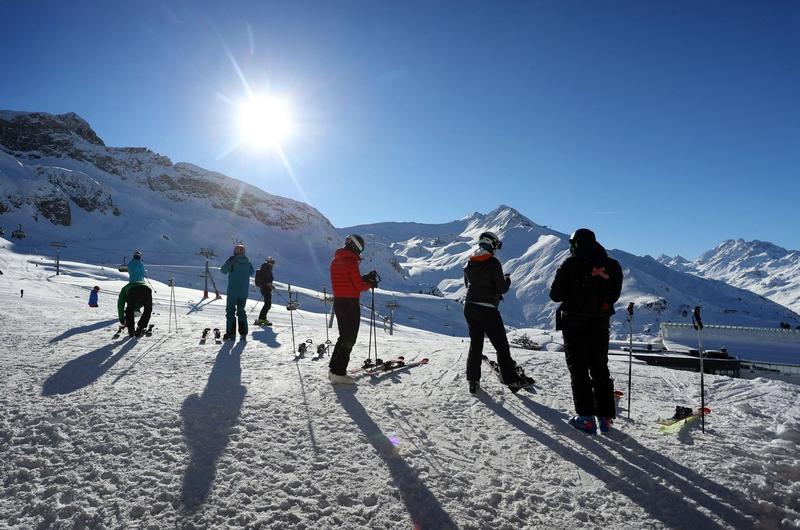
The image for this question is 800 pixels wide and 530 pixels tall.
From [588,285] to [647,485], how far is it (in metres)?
1.96

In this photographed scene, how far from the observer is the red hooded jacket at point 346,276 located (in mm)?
6258

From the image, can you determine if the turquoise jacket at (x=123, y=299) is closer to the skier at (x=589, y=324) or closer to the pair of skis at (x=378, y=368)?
the pair of skis at (x=378, y=368)

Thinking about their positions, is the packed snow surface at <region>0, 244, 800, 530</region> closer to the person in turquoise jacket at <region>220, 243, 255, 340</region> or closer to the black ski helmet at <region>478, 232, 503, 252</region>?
the black ski helmet at <region>478, 232, 503, 252</region>

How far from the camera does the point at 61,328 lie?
942 cm

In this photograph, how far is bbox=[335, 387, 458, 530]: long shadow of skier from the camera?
2752 mm

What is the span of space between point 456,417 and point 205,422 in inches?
107

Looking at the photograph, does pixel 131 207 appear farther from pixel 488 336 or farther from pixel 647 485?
pixel 647 485

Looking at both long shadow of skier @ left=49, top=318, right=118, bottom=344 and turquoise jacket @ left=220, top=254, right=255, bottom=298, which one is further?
turquoise jacket @ left=220, top=254, right=255, bottom=298

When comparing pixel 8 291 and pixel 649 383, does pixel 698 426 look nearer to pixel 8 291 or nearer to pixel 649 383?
pixel 649 383

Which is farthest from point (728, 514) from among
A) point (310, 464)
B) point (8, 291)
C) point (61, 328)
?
point (8, 291)

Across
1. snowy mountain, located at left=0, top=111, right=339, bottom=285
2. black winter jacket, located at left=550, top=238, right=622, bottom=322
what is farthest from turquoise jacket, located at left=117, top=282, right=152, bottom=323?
snowy mountain, located at left=0, top=111, right=339, bottom=285

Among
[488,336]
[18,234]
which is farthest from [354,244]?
[18,234]

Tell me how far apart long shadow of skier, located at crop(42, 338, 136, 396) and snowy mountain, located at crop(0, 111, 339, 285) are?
37.9 meters

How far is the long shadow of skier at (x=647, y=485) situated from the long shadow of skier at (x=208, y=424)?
3.06m
